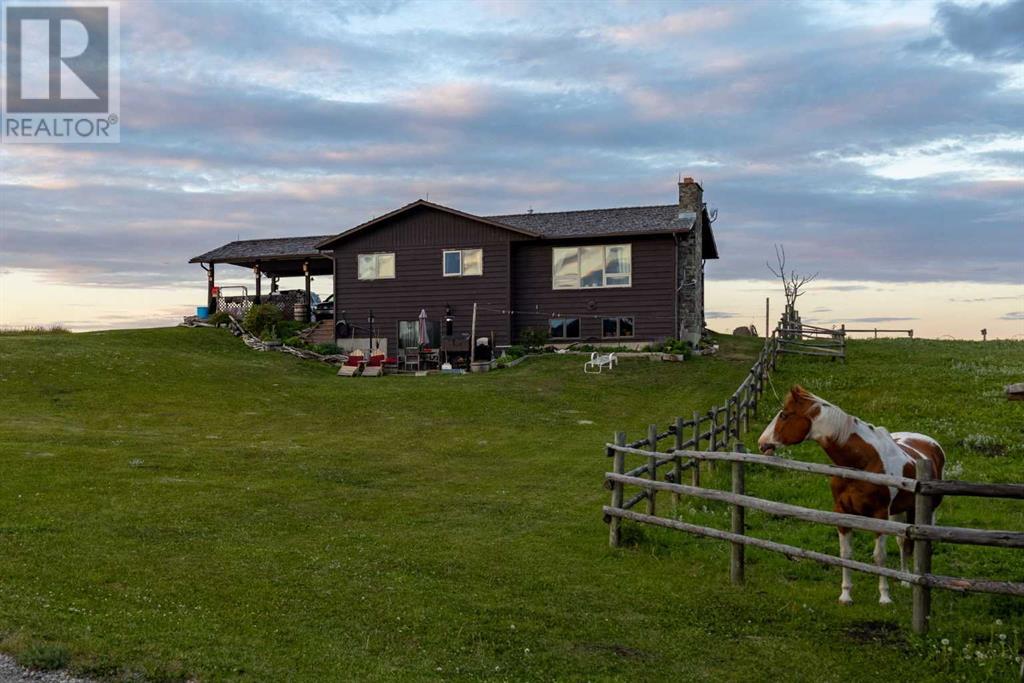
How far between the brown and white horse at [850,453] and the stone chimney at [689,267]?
1195 inches

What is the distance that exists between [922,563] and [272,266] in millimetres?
49087

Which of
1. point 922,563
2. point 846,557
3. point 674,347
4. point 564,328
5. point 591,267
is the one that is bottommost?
point 846,557

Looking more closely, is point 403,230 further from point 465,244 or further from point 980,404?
point 980,404

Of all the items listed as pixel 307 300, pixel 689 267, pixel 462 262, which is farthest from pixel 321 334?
pixel 689 267

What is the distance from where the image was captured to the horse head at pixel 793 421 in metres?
10.5

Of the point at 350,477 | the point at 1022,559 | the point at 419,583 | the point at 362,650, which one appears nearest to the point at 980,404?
the point at 1022,559

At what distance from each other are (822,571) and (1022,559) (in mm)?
2845

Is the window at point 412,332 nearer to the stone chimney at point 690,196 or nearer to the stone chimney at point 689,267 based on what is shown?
the stone chimney at point 689,267

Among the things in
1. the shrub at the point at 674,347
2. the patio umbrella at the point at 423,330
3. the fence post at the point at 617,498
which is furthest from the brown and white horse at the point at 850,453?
the patio umbrella at the point at 423,330

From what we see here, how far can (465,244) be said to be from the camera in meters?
43.0

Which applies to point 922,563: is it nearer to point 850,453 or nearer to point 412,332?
point 850,453

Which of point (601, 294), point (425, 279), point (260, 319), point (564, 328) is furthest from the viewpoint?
point (260, 319)

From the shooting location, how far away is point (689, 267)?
42000 millimetres

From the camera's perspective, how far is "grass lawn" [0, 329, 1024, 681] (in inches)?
325
